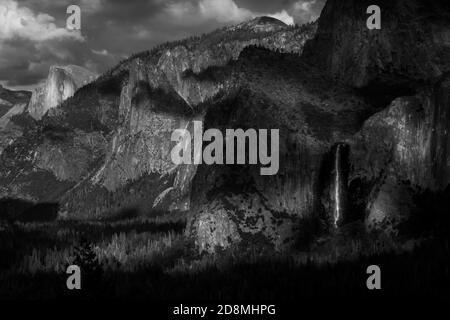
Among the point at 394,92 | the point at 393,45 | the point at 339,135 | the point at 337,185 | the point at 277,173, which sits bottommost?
the point at 337,185

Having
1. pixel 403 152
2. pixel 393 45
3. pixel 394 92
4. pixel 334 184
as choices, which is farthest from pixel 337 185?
pixel 393 45

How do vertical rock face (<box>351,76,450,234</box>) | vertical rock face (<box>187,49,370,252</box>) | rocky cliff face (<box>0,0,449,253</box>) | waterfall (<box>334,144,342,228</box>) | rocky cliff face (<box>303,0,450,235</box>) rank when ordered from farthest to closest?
waterfall (<box>334,144,342,228</box>) → vertical rock face (<box>187,49,370,252</box>) → rocky cliff face (<box>0,0,449,253</box>) → rocky cliff face (<box>303,0,450,235</box>) → vertical rock face (<box>351,76,450,234</box>)

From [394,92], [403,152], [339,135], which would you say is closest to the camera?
[403,152]

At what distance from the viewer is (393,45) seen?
4761 inches

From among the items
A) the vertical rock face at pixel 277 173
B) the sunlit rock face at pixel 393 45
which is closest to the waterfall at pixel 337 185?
the vertical rock face at pixel 277 173

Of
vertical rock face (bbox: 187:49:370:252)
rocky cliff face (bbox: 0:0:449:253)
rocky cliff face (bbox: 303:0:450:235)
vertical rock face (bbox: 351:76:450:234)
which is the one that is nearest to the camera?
vertical rock face (bbox: 351:76:450:234)

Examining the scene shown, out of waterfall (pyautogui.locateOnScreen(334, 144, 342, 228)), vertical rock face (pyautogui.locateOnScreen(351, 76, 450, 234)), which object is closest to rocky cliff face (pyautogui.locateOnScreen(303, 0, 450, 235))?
vertical rock face (pyautogui.locateOnScreen(351, 76, 450, 234))

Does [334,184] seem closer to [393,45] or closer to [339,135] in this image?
[339,135]

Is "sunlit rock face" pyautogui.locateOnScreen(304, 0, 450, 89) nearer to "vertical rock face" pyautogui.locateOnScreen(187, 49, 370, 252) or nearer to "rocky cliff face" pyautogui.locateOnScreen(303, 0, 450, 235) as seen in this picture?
"rocky cliff face" pyautogui.locateOnScreen(303, 0, 450, 235)

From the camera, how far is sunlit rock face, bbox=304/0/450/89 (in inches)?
4756

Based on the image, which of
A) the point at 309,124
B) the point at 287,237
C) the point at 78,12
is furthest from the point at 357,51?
the point at 78,12

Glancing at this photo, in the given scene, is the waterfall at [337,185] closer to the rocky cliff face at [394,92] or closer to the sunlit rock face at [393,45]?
the rocky cliff face at [394,92]

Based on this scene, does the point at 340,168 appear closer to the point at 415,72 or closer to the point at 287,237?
the point at 287,237

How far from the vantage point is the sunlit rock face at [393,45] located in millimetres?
120812
